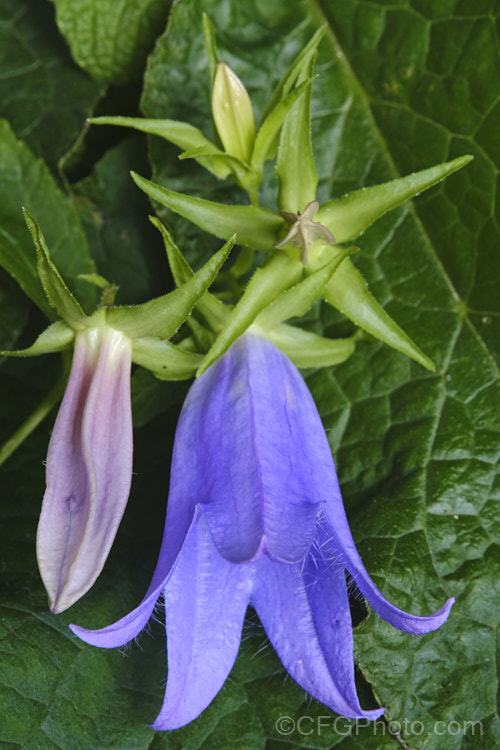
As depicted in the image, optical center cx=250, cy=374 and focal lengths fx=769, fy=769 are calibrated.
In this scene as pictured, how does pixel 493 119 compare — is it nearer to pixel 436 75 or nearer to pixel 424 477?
pixel 436 75

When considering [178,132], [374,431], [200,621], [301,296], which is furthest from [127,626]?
[178,132]

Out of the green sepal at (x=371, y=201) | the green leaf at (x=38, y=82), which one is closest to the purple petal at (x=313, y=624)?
the green sepal at (x=371, y=201)

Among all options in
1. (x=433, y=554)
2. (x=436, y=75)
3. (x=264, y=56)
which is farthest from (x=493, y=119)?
(x=433, y=554)

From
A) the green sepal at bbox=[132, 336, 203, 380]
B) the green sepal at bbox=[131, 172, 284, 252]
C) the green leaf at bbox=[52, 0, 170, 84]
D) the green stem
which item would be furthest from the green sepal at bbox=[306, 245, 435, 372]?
the green leaf at bbox=[52, 0, 170, 84]

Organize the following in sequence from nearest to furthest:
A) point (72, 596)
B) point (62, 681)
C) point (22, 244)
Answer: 1. point (72, 596)
2. point (62, 681)
3. point (22, 244)

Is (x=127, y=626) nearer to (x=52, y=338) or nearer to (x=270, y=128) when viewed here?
(x=52, y=338)

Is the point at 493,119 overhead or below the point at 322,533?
overhead

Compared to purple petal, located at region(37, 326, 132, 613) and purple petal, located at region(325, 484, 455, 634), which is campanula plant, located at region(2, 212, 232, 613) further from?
purple petal, located at region(325, 484, 455, 634)

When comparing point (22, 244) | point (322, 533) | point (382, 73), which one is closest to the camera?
point (322, 533)

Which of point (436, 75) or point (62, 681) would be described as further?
point (436, 75)
